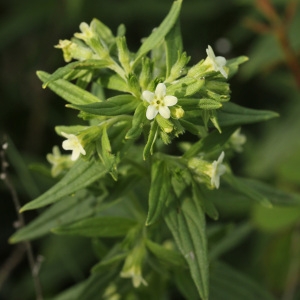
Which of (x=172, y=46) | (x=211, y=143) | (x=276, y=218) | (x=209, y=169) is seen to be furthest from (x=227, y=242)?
(x=172, y=46)

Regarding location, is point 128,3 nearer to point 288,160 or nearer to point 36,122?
point 36,122

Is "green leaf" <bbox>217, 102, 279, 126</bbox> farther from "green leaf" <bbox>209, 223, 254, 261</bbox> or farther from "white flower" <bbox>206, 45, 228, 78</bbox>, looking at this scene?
"green leaf" <bbox>209, 223, 254, 261</bbox>

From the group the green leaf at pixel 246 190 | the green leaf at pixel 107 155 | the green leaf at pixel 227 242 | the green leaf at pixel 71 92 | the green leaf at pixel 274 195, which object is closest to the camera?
the green leaf at pixel 107 155

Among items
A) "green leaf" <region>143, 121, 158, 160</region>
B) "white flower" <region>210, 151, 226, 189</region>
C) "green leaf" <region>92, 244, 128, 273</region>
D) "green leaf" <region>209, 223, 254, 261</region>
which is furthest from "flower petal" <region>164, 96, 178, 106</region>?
"green leaf" <region>209, 223, 254, 261</region>

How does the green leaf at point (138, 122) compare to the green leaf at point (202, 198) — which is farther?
the green leaf at point (202, 198)

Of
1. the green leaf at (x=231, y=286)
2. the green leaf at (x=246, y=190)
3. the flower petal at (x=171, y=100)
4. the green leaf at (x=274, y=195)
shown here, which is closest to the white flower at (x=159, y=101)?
the flower petal at (x=171, y=100)

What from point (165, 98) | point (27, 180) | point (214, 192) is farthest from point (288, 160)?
point (165, 98)

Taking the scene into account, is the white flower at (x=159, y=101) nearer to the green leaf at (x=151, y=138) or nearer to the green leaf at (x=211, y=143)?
the green leaf at (x=151, y=138)
